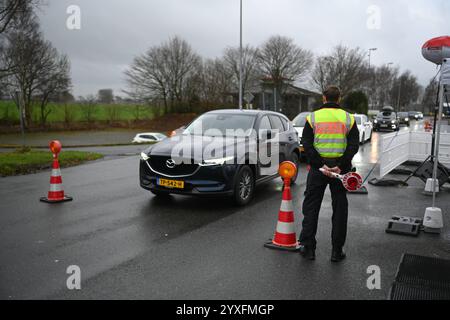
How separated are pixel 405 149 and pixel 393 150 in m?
1.58

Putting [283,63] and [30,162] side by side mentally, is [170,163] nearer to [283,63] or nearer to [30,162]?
[30,162]

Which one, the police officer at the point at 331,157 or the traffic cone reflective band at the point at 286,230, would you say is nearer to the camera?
the police officer at the point at 331,157

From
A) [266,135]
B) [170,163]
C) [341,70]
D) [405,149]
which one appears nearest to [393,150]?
[405,149]

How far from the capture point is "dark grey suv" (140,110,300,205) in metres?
7.06

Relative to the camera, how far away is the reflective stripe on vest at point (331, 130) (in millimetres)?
4816

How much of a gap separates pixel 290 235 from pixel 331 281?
3.50ft

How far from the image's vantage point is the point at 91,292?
3898 mm

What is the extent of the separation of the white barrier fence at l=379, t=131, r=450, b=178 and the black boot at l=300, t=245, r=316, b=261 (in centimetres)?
600

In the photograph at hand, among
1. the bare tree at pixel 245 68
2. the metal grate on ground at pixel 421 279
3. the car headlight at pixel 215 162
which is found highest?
the bare tree at pixel 245 68

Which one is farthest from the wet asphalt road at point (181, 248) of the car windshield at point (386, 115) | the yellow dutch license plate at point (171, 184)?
the car windshield at point (386, 115)

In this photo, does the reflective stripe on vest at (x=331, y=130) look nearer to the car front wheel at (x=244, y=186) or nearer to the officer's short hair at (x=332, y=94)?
the officer's short hair at (x=332, y=94)

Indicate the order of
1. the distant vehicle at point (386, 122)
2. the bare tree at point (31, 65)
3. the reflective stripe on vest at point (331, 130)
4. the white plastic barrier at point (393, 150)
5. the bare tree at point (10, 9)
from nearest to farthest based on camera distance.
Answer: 1. the reflective stripe on vest at point (331, 130)
2. the white plastic barrier at point (393, 150)
3. the bare tree at point (10, 9)
4. the distant vehicle at point (386, 122)
5. the bare tree at point (31, 65)

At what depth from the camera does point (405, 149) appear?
12.2m

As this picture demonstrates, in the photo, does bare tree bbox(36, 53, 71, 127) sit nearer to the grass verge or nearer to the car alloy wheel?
the grass verge
